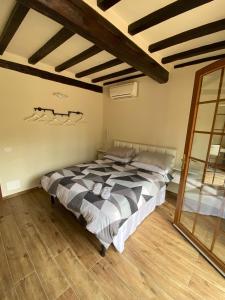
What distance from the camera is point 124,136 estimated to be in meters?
3.69

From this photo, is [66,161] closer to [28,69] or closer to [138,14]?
[28,69]

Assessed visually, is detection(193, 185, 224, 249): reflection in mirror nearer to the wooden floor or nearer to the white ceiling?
the wooden floor

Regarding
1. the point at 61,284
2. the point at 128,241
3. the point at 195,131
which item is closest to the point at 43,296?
the point at 61,284

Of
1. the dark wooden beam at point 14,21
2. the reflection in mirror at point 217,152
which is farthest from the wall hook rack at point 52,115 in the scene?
the reflection in mirror at point 217,152

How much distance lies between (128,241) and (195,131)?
62.6 inches

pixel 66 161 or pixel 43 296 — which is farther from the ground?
pixel 66 161

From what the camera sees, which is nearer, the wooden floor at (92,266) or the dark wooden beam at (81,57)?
the wooden floor at (92,266)

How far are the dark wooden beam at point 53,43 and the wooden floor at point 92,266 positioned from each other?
2.43 m

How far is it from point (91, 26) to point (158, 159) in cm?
205

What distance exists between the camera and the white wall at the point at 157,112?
8.66ft

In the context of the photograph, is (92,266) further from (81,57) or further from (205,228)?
(81,57)

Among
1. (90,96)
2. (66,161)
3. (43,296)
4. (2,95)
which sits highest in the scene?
(90,96)

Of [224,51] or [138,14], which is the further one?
[224,51]

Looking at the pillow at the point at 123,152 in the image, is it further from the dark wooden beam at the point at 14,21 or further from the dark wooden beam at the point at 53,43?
the dark wooden beam at the point at 14,21
